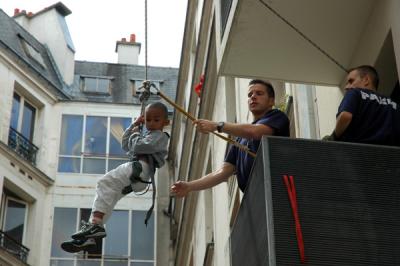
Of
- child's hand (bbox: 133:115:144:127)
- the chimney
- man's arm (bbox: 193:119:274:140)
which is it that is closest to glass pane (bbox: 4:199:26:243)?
the chimney

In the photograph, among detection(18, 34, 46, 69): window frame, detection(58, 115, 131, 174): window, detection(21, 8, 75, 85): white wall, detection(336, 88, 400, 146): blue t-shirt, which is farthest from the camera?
detection(21, 8, 75, 85): white wall

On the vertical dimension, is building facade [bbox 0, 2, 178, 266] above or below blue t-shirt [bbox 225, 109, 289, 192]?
above

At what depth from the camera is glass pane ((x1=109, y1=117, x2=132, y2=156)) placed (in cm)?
2917

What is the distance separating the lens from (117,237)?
27109 millimetres

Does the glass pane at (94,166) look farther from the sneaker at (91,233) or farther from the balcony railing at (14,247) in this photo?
the sneaker at (91,233)

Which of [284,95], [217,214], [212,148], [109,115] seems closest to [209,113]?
[212,148]

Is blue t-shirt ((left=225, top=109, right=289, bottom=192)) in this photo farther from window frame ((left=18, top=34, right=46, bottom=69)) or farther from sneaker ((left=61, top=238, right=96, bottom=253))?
window frame ((left=18, top=34, right=46, bottom=69))

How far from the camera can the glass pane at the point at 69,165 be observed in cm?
2844

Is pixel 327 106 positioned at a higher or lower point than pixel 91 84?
lower

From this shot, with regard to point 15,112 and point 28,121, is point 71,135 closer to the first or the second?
point 28,121

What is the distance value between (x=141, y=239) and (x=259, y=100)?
67.9 ft

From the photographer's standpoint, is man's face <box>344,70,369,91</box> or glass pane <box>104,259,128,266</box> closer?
man's face <box>344,70,369,91</box>

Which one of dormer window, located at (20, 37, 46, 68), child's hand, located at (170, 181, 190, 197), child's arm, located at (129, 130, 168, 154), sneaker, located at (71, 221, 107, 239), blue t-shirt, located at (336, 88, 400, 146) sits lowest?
sneaker, located at (71, 221, 107, 239)

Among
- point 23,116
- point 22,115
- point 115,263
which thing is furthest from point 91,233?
point 23,116
